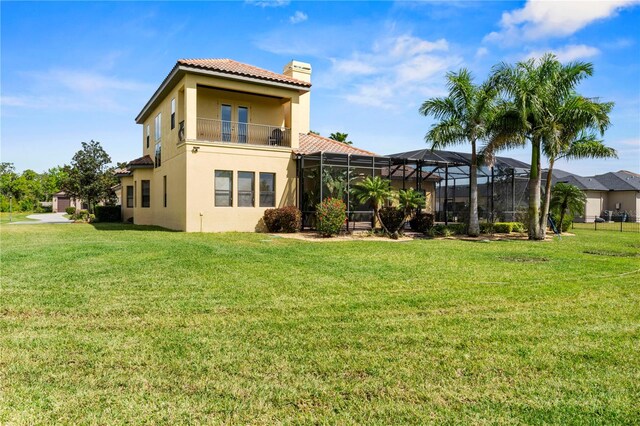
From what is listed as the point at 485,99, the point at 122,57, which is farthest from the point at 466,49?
the point at 122,57

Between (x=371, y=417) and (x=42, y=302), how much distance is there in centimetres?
525

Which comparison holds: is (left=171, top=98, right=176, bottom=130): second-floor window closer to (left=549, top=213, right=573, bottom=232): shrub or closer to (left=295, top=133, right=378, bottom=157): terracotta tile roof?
(left=295, top=133, right=378, bottom=157): terracotta tile roof

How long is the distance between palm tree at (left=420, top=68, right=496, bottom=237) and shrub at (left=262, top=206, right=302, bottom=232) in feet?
23.1

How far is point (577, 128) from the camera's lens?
57.3 feet

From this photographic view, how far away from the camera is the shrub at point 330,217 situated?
16297mm

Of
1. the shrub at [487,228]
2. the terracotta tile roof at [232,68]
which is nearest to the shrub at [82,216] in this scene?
the terracotta tile roof at [232,68]

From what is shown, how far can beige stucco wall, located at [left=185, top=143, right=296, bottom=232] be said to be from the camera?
1816 cm

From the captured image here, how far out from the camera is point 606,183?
44438 mm

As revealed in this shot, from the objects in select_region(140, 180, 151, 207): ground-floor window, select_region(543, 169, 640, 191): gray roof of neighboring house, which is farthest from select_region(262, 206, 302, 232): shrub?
select_region(543, 169, 640, 191): gray roof of neighboring house

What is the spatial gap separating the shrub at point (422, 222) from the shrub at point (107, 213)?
21817 mm

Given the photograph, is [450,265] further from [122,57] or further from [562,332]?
[122,57]

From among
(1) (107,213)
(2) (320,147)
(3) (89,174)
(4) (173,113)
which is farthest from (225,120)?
(1) (107,213)

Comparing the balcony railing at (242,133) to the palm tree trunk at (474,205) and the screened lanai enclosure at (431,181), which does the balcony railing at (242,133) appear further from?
the palm tree trunk at (474,205)

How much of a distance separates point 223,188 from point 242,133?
333 cm
